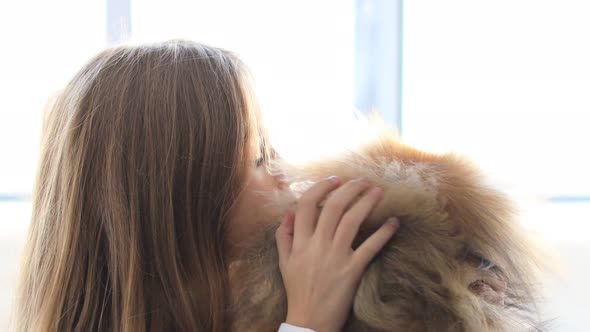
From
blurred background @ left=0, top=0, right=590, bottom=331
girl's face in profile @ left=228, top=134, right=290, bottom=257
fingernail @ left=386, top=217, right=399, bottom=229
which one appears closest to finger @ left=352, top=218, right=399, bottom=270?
fingernail @ left=386, top=217, right=399, bottom=229

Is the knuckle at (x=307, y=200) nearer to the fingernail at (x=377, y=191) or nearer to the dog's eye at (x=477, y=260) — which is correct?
the fingernail at (x=377, y=191)

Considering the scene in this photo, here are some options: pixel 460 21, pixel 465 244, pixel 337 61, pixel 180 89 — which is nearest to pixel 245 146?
pixel 180 89

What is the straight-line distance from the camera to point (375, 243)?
1.96 feet

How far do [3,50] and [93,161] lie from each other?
95 centimetres

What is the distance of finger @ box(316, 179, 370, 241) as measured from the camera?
2.09 ft

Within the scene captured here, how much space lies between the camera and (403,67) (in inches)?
61.2

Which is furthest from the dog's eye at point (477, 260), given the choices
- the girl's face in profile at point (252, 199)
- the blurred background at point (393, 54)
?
the blurred background at point (393, 54)

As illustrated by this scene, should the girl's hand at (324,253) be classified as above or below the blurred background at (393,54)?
below

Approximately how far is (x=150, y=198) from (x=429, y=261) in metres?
0.41

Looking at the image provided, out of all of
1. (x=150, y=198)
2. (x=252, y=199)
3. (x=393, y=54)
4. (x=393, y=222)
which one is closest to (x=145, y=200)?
(x=150, y=198)

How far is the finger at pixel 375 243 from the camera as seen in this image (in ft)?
1.96

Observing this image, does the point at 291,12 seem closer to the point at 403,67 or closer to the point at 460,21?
the point at 403,67

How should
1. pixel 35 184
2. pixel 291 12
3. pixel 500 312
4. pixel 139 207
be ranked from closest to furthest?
pixel 500 312
pixel 139 207
pixel 35 184
pixel 291 12

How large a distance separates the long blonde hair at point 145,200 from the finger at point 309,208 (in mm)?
163
